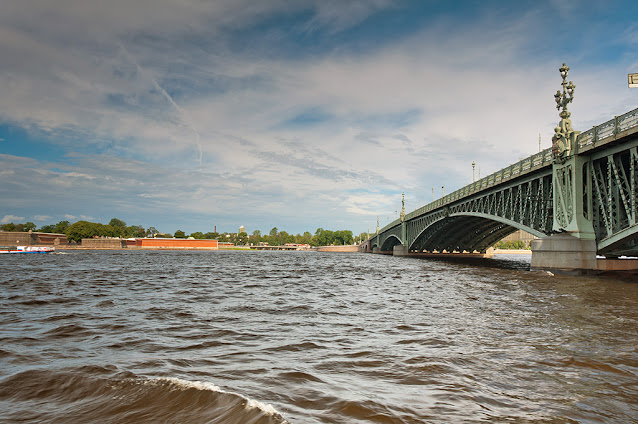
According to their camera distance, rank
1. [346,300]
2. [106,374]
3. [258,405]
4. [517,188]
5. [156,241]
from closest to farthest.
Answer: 1. [258,405]
2. [106,374]
3. [346,300]
4. [517,188]
5. [156,241]

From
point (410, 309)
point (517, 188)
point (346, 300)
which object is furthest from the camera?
point (517, 188)

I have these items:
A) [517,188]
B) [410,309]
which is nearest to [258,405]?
A: [410,309]

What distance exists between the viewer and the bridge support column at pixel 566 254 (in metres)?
25.0

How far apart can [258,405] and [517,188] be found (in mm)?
38268

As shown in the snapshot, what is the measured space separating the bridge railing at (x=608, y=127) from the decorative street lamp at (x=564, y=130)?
0.63 m

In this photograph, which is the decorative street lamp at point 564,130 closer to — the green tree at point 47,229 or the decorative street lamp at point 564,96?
→ the decorative street lamp at point 564,96

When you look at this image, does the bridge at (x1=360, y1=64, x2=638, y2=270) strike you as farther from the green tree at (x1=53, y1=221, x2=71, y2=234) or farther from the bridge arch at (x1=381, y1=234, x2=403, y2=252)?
the green tree at (x1=53, y1=221, x2=71, y2=234)

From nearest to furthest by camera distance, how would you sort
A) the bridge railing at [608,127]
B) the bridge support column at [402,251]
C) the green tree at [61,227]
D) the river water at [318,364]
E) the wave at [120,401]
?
the wave at [120,401] → the river water at [318,364] → the bridge railing at [608,127] → the bridge support column at [402,251] → the green tree at [61,227]

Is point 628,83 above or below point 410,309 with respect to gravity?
above

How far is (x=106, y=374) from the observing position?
5.61 metres

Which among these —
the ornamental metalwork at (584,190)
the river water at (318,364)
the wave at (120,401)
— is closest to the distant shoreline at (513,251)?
the ornamental metalwork at (584,190)

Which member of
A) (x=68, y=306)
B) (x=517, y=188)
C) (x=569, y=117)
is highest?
(x=569, y=117)

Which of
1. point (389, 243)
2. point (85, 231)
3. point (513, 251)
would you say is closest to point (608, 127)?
point (389, 243)

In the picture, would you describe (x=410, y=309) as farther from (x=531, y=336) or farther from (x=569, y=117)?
(x=569, y=117)
